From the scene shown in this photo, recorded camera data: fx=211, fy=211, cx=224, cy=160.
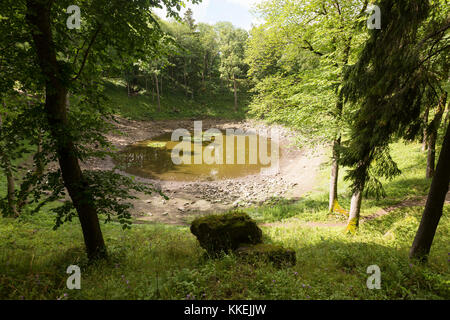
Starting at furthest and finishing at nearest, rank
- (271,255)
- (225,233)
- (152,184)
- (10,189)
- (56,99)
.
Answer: (10,189) < (225,233) < (152,184) < (271,255) < (56,99)

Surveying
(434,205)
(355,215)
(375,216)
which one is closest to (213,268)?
(434,205)

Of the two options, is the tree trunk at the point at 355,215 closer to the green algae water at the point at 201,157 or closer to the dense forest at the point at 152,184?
the dense forest at the point at 152,184

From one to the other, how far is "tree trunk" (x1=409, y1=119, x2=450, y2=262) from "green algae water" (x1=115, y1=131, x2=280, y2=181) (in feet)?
47.9

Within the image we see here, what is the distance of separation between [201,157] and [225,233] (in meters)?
18.9

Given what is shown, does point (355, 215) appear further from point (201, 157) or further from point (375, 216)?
point (201, 157)

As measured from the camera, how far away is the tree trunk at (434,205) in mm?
4355

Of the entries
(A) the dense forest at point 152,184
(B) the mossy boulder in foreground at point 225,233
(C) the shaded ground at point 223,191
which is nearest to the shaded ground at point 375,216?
(A) the dense forest at point 152,184

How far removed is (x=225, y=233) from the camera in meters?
5.54

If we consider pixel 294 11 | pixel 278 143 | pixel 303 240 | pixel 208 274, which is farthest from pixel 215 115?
pixel 208 274

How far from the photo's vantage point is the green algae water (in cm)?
1962

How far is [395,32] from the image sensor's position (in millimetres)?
4391

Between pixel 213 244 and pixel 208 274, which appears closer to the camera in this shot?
pixel 208 274
